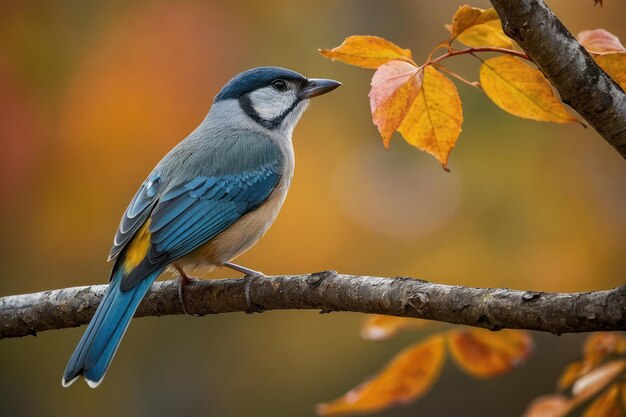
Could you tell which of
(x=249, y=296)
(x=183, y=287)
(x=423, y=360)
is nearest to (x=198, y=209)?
(x=183, y=287)

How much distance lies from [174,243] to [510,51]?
2.12 m

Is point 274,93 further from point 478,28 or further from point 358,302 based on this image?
point 478,28

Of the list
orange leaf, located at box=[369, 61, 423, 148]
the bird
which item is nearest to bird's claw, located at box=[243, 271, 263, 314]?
the bird

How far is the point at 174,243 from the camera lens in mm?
3850

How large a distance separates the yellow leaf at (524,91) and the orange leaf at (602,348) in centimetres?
71

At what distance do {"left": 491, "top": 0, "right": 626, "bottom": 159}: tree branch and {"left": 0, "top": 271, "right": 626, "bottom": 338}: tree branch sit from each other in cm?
42

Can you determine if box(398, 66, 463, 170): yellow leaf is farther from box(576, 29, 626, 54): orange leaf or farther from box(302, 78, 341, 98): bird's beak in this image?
box(302, 78, 341, 98): bird's beak

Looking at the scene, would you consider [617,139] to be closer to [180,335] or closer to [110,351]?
[110,351]

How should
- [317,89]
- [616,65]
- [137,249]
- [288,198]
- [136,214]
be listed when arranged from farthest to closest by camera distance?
[288,198] < [317,89] < [136,214] < [137,249] < [616,65]

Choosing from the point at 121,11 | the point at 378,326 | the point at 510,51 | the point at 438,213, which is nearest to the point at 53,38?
the point at 121,11

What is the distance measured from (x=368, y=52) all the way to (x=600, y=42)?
642mm

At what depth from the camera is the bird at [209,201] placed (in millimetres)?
3447

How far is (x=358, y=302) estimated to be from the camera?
9.02 feet

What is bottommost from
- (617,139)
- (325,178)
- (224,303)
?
(325,178)
